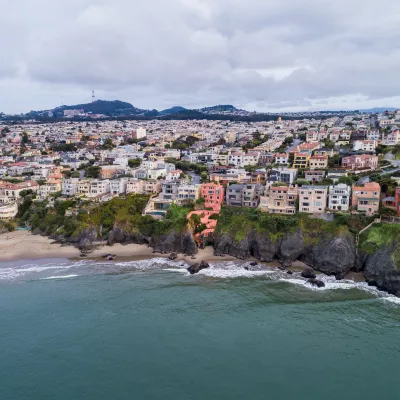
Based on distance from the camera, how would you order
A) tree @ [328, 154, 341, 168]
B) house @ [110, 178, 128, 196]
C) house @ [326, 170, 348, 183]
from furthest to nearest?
tree @ [328, 154, 341, 168] < house @ [110, 178, 128, 196] < house @ [326, 170, 348, 183]

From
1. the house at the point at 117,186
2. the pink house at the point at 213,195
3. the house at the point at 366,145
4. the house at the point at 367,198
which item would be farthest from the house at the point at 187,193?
the house at the point at 366,145

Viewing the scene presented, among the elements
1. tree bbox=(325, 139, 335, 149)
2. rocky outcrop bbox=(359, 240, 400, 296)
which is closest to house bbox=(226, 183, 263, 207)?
rocky outcrop bbox=(359, 240, 400, 296)

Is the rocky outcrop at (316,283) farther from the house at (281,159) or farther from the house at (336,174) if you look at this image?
the house at (281,159)

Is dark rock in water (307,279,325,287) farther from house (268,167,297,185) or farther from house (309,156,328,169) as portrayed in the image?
house (309,156,328,169)

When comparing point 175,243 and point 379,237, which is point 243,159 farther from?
point 379,237

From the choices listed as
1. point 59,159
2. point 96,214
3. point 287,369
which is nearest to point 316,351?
point 287,369

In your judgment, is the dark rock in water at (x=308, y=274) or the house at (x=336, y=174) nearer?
the dark rock in water at (x=308, y=274)
